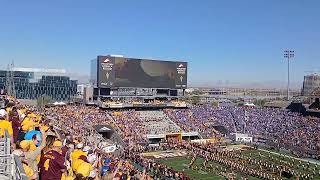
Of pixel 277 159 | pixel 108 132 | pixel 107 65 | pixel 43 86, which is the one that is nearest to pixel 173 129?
pixel 108 132

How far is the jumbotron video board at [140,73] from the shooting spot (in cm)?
4369

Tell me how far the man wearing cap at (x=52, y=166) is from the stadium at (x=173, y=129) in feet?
54.7

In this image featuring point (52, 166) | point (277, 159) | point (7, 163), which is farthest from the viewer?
point (277, 159)

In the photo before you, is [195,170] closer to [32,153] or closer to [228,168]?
[228,168]

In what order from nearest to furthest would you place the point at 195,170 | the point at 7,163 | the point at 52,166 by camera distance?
1. the point at 7,163
2. the point at 52,166
3. the point at 195,170

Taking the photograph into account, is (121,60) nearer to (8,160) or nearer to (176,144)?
(176,144)

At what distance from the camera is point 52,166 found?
190 inches

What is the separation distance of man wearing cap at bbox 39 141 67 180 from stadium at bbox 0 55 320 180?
16.7 meters

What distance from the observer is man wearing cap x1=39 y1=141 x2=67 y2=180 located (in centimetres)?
482

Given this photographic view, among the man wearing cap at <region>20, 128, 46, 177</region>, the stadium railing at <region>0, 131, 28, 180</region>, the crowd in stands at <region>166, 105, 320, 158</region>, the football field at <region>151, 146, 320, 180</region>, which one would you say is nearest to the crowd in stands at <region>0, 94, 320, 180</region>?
the crowd in stands at <region>166, 105, 320, 158</region>

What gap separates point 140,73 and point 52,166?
4136 cm

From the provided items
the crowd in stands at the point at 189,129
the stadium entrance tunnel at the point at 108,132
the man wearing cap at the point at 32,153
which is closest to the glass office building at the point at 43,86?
the crowd in stands at the point at 189,129

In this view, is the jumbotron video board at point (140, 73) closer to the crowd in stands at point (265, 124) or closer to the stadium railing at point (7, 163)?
the crowd in stands at point (265, 124)

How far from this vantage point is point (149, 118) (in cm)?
4388
